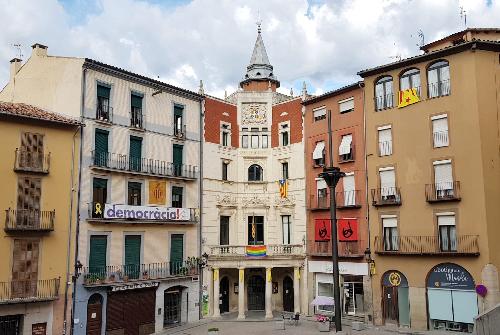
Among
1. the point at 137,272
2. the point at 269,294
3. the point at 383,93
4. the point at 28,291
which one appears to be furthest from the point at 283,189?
the point at 28,291

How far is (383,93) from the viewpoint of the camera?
33.5 meters

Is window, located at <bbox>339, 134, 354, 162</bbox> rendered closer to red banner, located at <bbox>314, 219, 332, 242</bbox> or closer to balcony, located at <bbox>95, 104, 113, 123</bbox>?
red banner, located at <bbox>314, 219, 332, 242</bbox>

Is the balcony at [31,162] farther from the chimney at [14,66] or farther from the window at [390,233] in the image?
the window at [390,233]

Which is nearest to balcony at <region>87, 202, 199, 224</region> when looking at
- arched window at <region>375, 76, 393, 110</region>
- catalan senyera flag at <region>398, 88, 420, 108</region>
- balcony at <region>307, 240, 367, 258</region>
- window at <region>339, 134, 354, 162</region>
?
balcony at <region>307, 240, 367, 258</region>

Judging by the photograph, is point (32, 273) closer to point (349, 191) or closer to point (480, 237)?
point (349, 191)

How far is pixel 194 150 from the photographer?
37.2 m

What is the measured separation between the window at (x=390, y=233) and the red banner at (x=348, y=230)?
222 centimetres

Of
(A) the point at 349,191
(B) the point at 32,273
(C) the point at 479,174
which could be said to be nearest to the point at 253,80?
(A) the point at 349,191

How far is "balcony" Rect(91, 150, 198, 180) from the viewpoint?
1221 inches

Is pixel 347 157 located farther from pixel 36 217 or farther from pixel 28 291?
pixel 28 291

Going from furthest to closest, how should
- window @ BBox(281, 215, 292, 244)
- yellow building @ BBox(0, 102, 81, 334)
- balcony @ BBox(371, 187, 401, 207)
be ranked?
window @ BBox(281, 215, 292, 244) < balcony @ BBox(371, 187, 401, 207) < yellow building @ BBox(0, 102, 81, 334)

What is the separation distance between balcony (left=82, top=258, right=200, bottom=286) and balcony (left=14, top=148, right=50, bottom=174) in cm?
683

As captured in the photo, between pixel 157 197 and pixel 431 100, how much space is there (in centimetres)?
1999

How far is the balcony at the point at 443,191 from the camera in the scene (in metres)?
29.0
